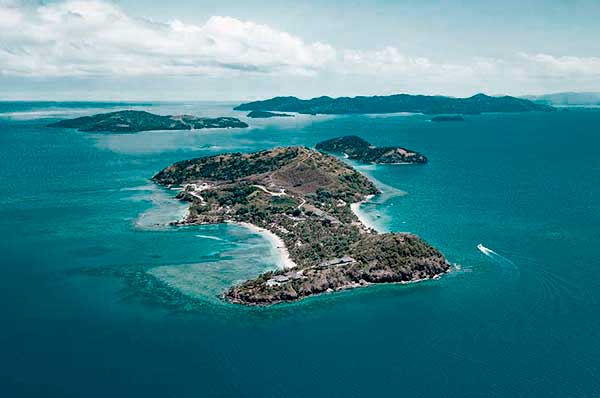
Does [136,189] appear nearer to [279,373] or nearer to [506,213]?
[506,213]

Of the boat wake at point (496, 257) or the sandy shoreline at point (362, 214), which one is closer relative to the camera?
the boat wake at point (496, 257)

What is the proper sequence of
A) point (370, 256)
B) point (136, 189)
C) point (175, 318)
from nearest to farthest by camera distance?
point (175, 318) → point (370, 256) → point (136, 189)

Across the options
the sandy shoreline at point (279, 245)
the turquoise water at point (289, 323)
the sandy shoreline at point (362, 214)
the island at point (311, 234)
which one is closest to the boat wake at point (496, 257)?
the turquoise water at point (289, 323)

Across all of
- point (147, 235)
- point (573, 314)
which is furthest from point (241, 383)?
point (147, 235)

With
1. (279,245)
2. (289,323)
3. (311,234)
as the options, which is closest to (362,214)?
(311,234)

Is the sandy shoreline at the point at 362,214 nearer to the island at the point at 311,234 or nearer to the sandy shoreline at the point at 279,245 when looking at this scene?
the island at the point at 311,234

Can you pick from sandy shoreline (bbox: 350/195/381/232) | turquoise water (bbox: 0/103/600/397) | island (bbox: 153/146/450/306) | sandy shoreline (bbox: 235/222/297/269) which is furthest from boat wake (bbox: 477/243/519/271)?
sandy shoreline (bbox: 235/222/297/269)
